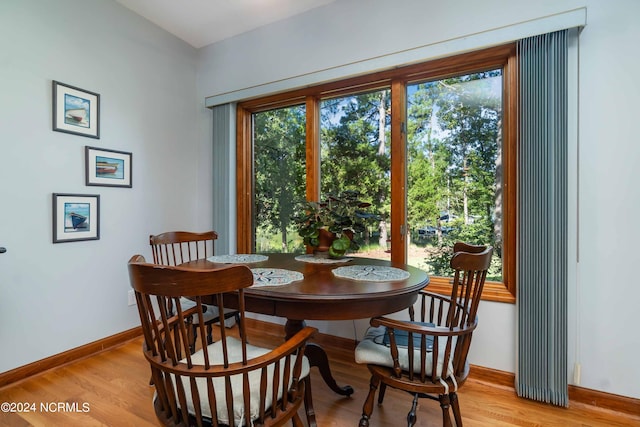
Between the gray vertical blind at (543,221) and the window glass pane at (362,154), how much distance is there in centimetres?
88

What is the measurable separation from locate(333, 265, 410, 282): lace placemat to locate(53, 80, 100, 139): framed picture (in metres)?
2.14

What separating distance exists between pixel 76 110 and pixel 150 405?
206 centimetres

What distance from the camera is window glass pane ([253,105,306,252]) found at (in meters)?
2.74

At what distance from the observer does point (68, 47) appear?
215cm

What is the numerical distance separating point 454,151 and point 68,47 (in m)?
2.85

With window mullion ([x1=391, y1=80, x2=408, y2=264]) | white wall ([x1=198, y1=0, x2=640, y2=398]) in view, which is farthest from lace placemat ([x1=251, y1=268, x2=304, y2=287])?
white wall ([x1=198, y1=0, x2=640, y2=398])

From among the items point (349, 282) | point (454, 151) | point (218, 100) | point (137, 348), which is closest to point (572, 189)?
point (454, 151)

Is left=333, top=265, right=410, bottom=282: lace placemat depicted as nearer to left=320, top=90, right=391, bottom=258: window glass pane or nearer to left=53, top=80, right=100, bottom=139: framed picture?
left=320, top=90, right=391, bottom=258: window glass pane

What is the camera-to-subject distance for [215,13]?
2559 mm

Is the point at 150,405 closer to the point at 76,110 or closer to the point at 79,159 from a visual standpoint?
the point at 79,159

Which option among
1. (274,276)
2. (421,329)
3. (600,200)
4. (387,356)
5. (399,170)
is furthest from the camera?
(399,170)

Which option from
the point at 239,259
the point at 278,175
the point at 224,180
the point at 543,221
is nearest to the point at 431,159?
the point at 543,221

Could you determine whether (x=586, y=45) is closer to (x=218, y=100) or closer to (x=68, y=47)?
(x=218, y=100)

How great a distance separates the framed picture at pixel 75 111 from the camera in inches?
81.8
